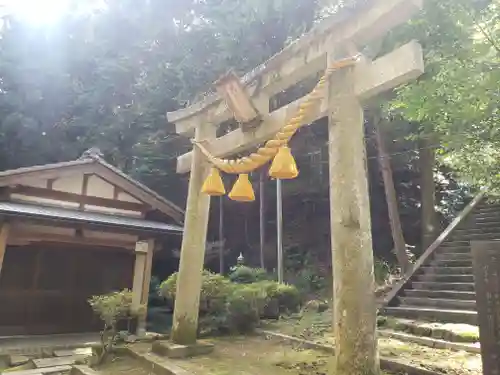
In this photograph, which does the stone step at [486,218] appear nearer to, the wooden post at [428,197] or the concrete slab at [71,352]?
the wooden post at [428,197]

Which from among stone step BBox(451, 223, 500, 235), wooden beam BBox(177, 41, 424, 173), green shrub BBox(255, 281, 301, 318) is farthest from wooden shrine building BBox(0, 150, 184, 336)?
stone step BBox(451, 223, 500, 235)

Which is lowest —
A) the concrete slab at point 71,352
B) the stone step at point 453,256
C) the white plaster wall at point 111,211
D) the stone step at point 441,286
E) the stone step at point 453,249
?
the concrete slab at point 71,352

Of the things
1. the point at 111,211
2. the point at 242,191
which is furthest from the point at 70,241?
the point at 242,191

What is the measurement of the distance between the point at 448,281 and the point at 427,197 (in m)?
→ 5.25

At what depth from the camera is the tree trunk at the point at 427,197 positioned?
50.1ft

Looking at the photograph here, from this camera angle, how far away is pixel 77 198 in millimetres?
11797

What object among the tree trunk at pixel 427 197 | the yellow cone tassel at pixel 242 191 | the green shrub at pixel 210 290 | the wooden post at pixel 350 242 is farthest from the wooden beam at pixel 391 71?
the tree trunk at pixel 427 197

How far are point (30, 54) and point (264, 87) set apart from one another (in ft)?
61.7

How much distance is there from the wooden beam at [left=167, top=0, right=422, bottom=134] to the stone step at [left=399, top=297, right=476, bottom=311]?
699cm

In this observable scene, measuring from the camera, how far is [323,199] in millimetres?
19500

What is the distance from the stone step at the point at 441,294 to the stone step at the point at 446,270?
0.96m

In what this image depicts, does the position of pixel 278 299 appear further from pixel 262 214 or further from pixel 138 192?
pixel 262 214

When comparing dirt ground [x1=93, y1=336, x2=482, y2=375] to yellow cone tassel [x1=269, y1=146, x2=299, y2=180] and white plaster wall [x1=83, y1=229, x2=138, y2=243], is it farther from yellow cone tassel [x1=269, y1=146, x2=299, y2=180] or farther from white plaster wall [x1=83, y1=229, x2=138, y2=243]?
white plaster wall [x1=83, y1=229, x2=138, y2=243]

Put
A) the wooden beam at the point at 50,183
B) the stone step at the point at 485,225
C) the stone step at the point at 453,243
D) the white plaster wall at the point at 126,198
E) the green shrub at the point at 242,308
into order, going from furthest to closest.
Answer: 1. the white plaster wall at the point at 126,198
2. the stone step at the point at 485,225
3. the stone step at the point at 453,243
4. the wooden beam at the point at 50,183
5. the green shrub at the point at 242,308
